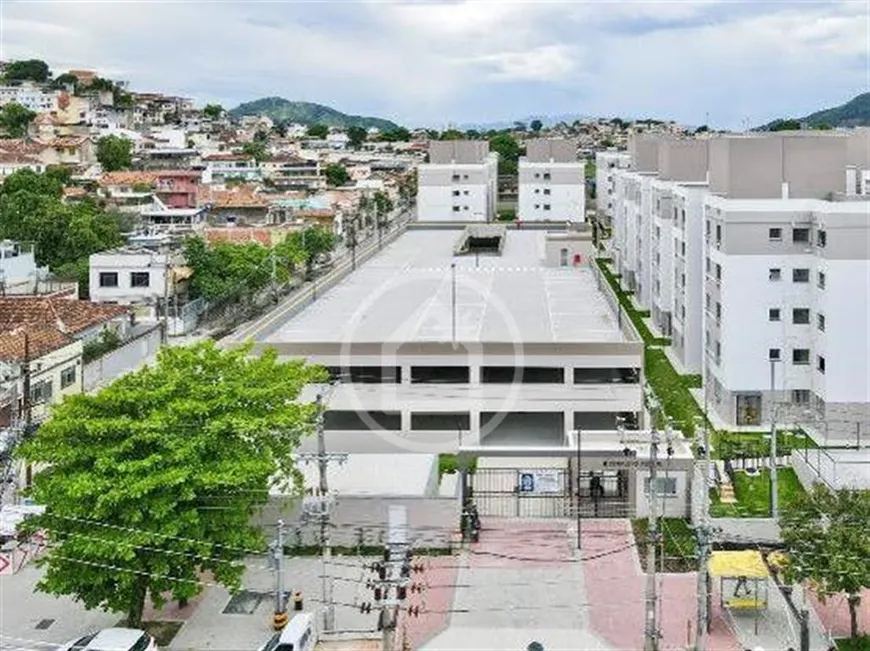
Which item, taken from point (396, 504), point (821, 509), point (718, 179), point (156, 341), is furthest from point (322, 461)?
point (156, 341)

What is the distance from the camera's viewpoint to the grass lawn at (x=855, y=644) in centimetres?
1600

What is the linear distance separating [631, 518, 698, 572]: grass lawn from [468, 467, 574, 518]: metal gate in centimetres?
170

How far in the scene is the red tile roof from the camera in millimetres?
30594

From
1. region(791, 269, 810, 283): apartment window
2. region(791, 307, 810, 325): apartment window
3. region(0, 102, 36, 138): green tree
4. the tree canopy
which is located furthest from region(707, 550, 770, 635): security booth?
region(0, 102, 36, 138): green tree

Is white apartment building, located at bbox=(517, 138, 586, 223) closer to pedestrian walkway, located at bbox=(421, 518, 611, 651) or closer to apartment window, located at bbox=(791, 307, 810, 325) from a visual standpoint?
apartment window, located at bbox=(791, 307, 810, 325)

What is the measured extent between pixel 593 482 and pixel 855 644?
7.53 m

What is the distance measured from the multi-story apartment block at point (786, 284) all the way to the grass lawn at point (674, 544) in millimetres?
5577

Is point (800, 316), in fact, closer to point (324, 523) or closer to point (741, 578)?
point (741, 578)

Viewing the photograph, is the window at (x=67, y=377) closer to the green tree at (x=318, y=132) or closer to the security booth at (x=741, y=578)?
the security booth at (x=741, y=578)

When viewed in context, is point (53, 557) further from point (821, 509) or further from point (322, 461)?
point (821, 509)

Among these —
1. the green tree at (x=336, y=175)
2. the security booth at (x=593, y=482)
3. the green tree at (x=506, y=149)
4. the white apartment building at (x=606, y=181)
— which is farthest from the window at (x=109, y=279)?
the green tree at (x=506, y=149)

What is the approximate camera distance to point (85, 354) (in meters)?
33.3

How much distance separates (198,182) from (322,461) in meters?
57.3

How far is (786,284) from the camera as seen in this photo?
96.6 ft
